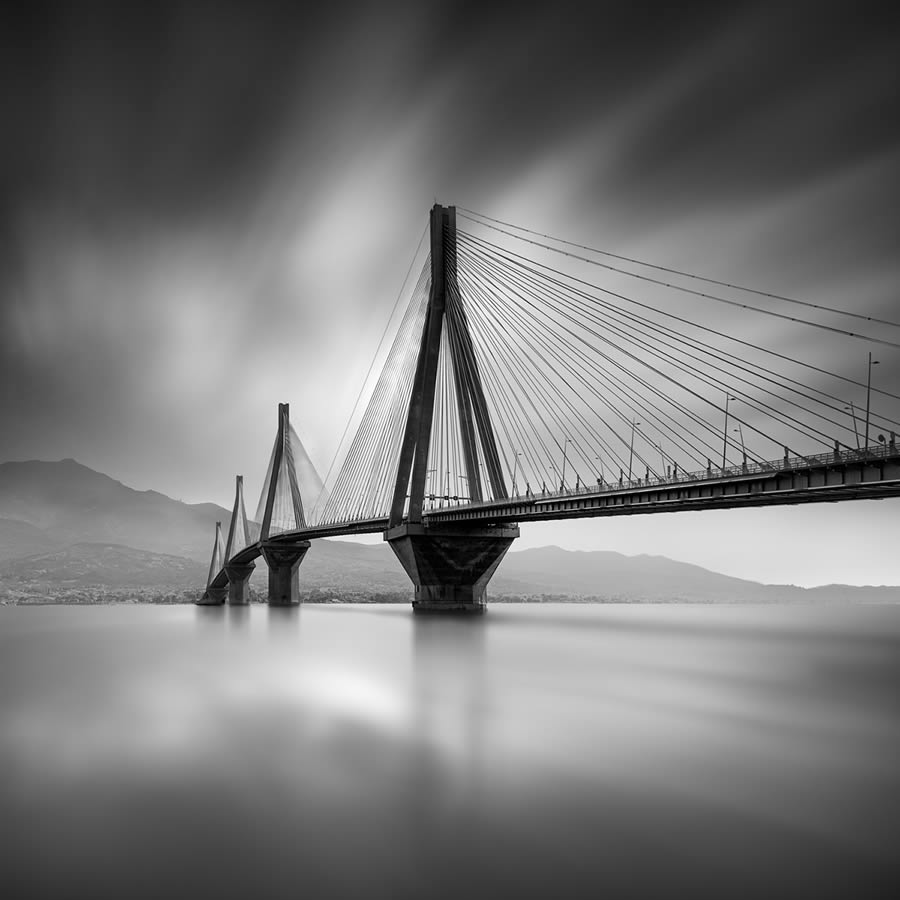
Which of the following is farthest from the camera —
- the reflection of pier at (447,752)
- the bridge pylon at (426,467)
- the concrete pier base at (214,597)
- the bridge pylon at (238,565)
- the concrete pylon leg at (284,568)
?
the concrete pier base at (214,597)

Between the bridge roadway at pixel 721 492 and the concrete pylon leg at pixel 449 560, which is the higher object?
the bridge roadway at pixel 721 492

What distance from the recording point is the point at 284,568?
9712cm

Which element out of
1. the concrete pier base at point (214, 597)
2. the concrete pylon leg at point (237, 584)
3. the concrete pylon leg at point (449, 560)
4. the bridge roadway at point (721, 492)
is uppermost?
the bridge roadway at point (721, 492)

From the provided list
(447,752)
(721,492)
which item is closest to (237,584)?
(721,492)

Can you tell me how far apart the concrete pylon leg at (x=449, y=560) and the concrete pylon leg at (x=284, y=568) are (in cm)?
3650

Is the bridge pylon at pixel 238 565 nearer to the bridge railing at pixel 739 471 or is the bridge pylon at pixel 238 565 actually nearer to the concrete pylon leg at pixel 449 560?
the concrete pylon leg at pixel 449 560

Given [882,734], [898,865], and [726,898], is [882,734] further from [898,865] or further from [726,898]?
[726,898]

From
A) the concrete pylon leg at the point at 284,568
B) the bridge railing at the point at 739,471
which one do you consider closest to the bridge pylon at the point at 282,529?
the concrete pylon leg at the point at 284,568

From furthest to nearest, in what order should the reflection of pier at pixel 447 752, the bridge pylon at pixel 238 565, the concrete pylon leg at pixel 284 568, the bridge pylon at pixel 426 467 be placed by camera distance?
the bridge pylon at pixel 238 565 < the concrete pylon leg at pixel 284 568 < the bridge pylon at pixel 426 467 < the reflection of pier at pixel 447 752

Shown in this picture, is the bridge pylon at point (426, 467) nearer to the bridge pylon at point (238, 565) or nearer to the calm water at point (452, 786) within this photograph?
the calm water at point (452, 786)

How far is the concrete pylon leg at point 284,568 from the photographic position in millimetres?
91500

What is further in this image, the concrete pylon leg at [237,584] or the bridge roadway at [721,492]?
the concrete pylon leg at [237,584]

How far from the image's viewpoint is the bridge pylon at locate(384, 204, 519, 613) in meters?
51.8

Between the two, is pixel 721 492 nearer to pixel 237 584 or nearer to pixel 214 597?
pixel 237 584
